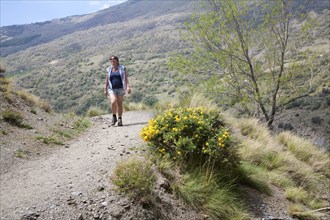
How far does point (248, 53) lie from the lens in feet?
40.6

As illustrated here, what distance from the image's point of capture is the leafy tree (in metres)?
11.8

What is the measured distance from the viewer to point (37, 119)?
9.12m

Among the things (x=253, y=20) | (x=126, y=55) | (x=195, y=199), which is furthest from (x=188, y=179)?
(x=126, y=55)

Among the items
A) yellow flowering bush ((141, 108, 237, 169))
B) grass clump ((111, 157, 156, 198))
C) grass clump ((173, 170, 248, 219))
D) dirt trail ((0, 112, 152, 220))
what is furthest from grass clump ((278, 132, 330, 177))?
grass clump ((111, 157, 156, 198))

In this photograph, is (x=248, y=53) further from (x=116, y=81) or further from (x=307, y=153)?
(x=116, y=81)

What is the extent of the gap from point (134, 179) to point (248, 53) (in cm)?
945

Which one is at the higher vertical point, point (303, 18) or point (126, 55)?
point (303, 18)

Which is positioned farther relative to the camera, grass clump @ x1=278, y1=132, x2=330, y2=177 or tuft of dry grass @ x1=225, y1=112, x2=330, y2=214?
grass clump @ x1=278, y1=132, x2=330, y2=177

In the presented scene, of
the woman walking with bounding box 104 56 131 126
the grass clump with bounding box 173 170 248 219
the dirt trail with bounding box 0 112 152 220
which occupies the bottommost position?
the grass clump with bounding box 173 170 248 219

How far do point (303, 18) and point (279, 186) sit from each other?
813 centimetres

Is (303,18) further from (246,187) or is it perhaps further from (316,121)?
(316,121)

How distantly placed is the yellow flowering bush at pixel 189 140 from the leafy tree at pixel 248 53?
6472 mm

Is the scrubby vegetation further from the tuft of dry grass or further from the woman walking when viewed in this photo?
the woman walking

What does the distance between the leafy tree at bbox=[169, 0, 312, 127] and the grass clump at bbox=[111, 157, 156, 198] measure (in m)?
7.86
